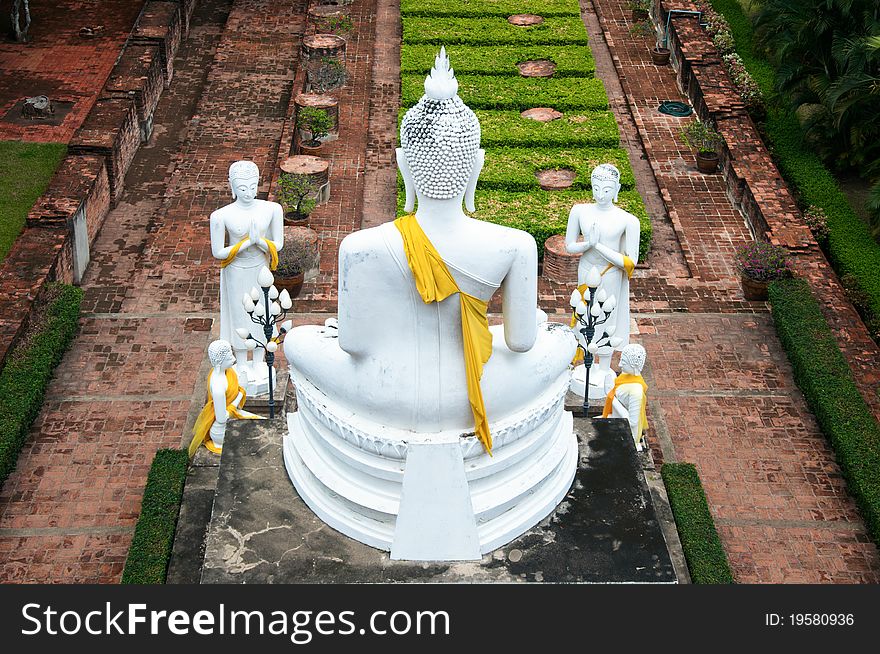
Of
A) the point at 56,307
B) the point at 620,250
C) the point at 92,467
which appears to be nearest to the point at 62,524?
the point at 92,467

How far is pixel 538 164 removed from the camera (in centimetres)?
2252

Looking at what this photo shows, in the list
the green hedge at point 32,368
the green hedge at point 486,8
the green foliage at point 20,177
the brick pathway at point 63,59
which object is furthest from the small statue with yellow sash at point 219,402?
the green hedge at point 486,8

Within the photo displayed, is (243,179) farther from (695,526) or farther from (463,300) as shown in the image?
(695,526)

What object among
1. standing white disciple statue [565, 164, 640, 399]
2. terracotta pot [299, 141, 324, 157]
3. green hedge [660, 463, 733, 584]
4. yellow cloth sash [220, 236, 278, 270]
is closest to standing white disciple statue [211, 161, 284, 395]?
yellow cloth sash [220, 236, 278, 270]

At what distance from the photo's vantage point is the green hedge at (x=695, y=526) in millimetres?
14367

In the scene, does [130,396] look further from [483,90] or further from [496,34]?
[496,34]

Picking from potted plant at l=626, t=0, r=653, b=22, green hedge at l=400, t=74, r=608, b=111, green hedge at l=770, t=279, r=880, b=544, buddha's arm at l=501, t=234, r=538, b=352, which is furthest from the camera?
potted plant at l=626, t=0, r=653, b=22

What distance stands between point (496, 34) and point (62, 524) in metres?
14.8

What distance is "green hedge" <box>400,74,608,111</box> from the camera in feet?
80.2

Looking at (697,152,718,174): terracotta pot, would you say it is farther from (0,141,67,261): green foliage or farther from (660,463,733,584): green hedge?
(0,141,67,261): green foliage

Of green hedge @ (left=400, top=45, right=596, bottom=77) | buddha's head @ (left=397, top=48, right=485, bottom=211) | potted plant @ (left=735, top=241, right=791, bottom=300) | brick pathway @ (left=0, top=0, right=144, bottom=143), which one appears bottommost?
brick pathway @ (left=0, top=0, right=144, bottom=143)

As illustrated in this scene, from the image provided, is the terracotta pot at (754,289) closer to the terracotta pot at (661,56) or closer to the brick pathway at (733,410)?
the brick pathway at (733,410)

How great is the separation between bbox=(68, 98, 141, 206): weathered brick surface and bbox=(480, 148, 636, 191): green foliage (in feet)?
18.6

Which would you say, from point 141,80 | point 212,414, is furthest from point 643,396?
point 141,80
